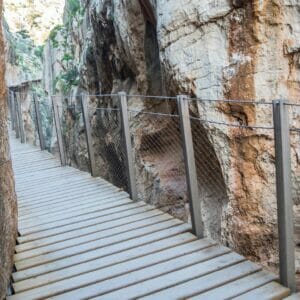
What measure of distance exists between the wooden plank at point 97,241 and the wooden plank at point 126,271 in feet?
1.62

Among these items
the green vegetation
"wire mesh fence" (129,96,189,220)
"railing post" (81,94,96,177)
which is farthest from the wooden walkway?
the green vegetation

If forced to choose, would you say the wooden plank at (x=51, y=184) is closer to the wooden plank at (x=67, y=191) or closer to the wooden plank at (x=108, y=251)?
the wooden plank at (x=67, y=191)

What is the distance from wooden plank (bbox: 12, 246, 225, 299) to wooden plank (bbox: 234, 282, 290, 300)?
0.66 meters

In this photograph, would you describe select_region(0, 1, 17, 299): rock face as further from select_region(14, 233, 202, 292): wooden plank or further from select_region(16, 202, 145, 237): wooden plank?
select_region(16, 202, 145, 237): wooden plank

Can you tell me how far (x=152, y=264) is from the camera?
3.77 metres

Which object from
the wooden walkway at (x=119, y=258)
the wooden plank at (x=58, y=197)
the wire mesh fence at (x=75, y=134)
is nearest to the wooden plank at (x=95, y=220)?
the wooden walkway at (x=119, y=258)

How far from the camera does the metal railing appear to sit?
10.1 feet

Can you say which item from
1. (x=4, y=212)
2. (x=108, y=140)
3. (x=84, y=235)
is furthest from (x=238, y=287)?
(x=108, y=140)

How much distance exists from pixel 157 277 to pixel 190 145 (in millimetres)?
1260

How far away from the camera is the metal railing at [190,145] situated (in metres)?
3.08

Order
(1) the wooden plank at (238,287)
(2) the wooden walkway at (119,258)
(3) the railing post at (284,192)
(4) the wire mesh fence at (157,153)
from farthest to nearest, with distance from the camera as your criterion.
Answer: (4) the wire mesh fence at (157,153)
(2) the wooden walkway at (119,258)
(1) the wooden plank at (238,287)
(3) the railing post at (284,192)

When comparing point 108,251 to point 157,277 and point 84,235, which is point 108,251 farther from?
point 157,277

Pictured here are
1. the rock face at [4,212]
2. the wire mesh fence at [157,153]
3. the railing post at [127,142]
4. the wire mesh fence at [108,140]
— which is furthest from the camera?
the wire mesh fence at [108,140]

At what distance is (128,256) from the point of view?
3.98m
